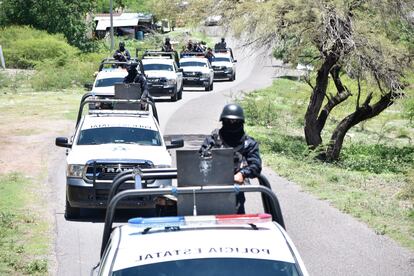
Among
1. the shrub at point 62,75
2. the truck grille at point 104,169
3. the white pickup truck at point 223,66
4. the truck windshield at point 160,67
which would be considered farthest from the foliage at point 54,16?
the truck grille at point 104,169

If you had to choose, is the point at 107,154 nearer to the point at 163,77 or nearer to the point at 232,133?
the point at 232,133

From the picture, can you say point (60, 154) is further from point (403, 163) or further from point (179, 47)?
point (179, 47)

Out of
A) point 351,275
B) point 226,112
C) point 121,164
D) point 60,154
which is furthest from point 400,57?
point 226,112

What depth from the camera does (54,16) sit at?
56.3 m

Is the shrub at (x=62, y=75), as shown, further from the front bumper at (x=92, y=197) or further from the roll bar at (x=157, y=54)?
the front bumper at (x=92, y=197)

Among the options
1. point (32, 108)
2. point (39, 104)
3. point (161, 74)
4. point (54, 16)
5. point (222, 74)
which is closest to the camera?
point (32, 108)

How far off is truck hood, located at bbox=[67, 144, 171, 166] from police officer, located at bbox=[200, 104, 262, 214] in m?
4.39

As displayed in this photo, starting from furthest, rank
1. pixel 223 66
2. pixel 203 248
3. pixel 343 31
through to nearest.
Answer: pixel 223 66 → pixel 343 31 → pixel 203 248

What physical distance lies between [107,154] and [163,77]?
21.3 meters

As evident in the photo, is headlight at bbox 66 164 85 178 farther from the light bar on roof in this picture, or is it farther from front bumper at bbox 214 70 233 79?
front bumper at bbox 214 70 233 79

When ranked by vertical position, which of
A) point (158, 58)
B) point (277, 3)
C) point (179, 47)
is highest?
point (277, 3)

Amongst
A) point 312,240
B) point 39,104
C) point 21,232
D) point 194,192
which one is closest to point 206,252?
point 194,192

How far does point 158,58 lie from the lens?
36625 millimetres

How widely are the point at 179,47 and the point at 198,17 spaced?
39.2m
